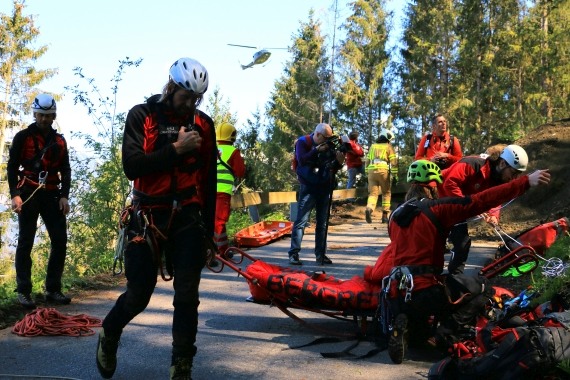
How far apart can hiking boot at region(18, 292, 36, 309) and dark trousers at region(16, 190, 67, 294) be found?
0.04m

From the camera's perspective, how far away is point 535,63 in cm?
3341

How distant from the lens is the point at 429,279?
16.3ft

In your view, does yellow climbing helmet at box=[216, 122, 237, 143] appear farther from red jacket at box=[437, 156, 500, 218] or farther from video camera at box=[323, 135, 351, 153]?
red jacket at box=[437, 156, 500, 218]

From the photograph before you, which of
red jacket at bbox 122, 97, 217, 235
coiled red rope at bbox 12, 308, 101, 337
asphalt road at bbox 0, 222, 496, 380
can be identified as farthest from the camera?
coiled red rope at bbox 12, 308, 101, 337

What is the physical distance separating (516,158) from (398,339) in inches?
107

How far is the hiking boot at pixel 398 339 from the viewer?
15.8 ft

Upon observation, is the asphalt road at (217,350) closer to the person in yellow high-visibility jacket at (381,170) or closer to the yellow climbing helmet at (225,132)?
the yellow climbing helmet at (225,132)

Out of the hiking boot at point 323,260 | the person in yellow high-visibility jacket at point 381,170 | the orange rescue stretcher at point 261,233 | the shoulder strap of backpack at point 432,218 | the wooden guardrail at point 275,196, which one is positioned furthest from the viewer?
the person in yellow high-visibility jacket at point 381,170

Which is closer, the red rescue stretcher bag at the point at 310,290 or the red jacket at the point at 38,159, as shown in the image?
the red rescue stretcher bag at the point at 310,290

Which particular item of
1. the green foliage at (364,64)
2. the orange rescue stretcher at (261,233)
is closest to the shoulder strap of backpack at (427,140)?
the orange rescue stretcher at (261,233)

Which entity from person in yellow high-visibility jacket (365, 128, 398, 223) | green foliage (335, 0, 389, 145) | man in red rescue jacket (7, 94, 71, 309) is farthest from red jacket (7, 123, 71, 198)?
green foliage (335, 0, 389, 145)

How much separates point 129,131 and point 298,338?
8.45 feet

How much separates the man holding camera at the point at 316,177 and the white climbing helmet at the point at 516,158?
3157mm

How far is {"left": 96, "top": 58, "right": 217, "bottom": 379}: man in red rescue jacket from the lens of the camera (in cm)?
416
